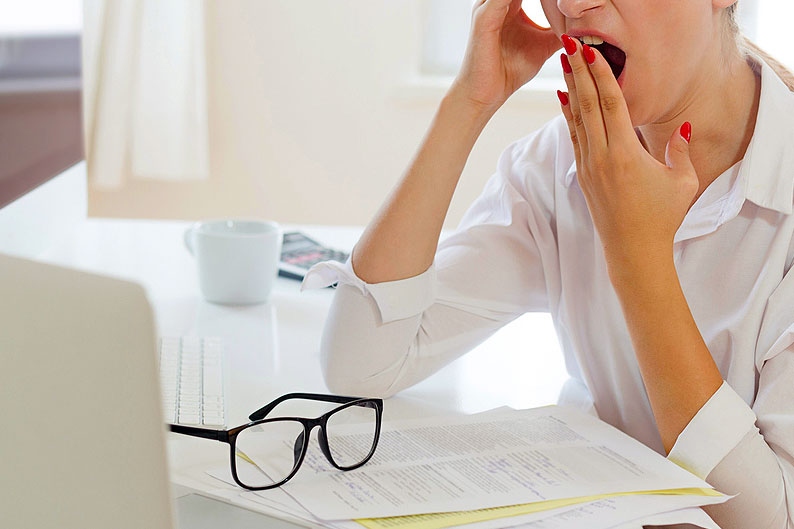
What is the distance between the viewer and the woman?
770 mm

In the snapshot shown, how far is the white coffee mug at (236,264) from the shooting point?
122 centimetres

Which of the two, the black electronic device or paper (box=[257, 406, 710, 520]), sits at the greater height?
paper (box=[257, 406, 710, 520])

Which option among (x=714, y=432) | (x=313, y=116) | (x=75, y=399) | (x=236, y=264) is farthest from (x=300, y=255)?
(x=313, y=116)

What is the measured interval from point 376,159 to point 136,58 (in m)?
0.78

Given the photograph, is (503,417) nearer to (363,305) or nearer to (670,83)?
(363,305)

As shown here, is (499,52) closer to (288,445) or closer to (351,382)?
(351,382)

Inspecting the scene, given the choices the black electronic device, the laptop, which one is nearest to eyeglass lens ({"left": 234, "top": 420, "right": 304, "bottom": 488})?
the laptop

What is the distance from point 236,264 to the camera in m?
1.21

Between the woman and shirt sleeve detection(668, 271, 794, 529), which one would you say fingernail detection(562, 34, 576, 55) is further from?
shirt sleeve detection(668, 271, 794, 529)

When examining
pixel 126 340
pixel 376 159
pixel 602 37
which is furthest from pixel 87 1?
pixel 126 340

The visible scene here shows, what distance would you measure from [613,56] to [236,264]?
0.55 metres

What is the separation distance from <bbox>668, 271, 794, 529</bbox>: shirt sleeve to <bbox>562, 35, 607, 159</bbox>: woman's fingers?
245 mm

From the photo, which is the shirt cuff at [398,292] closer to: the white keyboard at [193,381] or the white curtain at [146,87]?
the white keyboard at [193,381]

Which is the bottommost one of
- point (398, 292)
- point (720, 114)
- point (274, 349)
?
point (274, 349)
